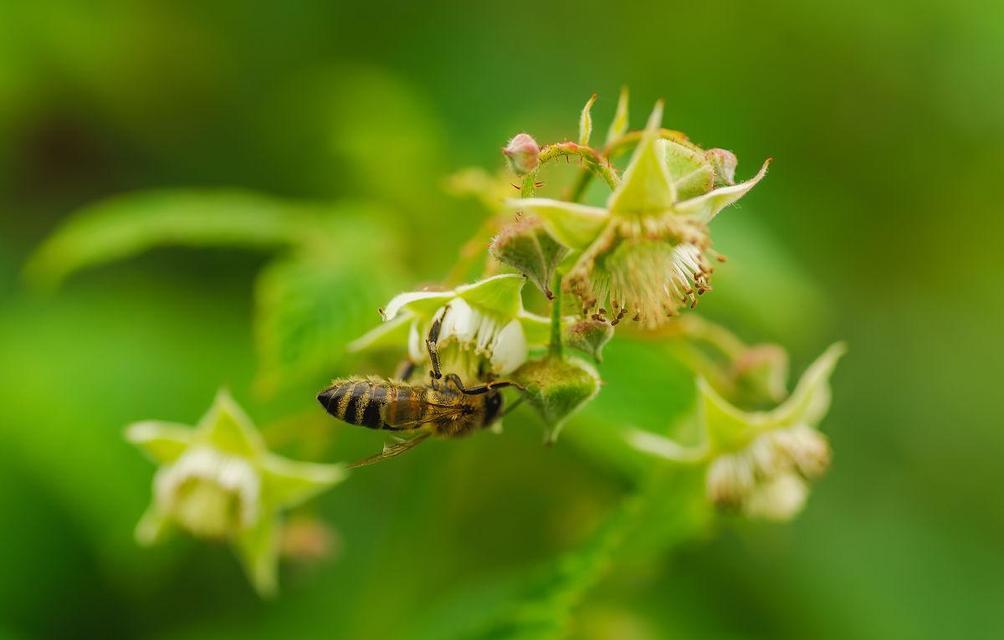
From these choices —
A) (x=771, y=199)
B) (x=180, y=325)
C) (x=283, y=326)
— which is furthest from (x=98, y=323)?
(x=771, y=199)

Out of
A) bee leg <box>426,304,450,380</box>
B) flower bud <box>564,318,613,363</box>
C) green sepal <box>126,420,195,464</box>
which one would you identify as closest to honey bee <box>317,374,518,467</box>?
bee leg <box>426,304,450,380</box>

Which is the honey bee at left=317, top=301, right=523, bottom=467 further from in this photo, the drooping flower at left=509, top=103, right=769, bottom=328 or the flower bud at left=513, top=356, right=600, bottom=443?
the drooping flower at left=509, top=103, right=769, bottom=328

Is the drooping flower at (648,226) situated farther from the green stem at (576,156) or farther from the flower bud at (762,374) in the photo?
the flower bud at (762,374)

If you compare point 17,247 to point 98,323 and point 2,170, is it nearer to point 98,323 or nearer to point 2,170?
point 2,170

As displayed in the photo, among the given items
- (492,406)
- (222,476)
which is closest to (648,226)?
(492,406)

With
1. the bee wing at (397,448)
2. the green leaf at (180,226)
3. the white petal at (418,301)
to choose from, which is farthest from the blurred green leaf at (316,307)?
the white petal at (418,301)

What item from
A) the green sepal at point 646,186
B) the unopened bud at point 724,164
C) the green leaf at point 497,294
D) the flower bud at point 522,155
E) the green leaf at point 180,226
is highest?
the green leaf at point 180,226

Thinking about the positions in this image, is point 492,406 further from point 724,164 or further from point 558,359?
point 724,164
